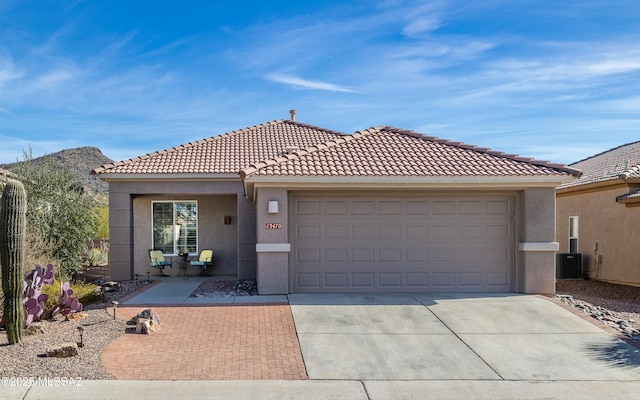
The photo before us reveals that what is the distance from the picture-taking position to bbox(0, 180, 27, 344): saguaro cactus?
7.64 meters

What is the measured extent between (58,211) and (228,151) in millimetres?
5870

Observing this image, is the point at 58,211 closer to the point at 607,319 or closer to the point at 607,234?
the point at 607,319

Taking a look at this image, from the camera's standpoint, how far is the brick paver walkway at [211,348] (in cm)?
693

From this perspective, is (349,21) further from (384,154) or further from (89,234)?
(89,234)

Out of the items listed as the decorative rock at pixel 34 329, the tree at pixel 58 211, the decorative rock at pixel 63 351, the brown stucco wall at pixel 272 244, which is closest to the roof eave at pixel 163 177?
the tree at pixel 58 211

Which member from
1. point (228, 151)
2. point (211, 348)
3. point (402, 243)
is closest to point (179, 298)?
point (211, 348)

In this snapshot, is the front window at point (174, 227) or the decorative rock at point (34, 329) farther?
the front window at point (174, 227)

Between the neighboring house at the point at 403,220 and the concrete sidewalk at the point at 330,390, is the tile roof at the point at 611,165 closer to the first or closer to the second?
the neighboring house at the point at 403,220

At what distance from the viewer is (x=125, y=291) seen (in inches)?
543

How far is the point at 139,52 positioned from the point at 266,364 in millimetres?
12347

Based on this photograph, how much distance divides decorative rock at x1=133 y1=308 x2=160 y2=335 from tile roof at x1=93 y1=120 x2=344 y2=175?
7416mm

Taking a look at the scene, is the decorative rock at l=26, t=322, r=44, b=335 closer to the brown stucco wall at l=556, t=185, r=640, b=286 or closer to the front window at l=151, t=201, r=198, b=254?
the front window at l=151, t=201, r=198, b=254

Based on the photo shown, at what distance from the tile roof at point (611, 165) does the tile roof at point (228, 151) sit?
9.62m

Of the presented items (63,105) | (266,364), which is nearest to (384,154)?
(266,364)
